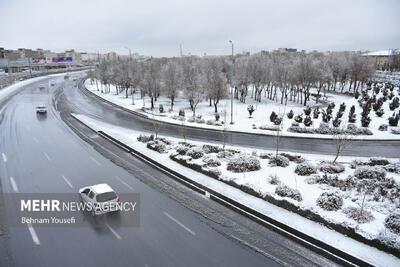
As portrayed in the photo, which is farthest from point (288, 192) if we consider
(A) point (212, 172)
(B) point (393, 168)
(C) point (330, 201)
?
(B) point (393, 168)

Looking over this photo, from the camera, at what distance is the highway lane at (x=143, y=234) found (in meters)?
11.0

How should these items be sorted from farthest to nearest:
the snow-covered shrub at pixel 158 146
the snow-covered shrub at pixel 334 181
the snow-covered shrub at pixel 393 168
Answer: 1. the snow-covered shrub at pixel 158 146
2. the snow-covered shrub at pixel 393 168
3. the snow-covered shrub at pixel 334 181

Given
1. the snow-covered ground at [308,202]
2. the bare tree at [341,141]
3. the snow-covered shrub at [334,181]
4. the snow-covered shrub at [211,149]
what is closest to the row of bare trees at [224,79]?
the snow-covered shrub at [211,149]

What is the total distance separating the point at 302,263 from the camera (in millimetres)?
10859

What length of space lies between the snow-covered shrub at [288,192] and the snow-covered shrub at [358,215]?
239cm

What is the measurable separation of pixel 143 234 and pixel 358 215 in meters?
10.4

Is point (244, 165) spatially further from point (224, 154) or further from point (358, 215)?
point (358, 215)

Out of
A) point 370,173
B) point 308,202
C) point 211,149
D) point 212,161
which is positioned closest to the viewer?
point 308,202

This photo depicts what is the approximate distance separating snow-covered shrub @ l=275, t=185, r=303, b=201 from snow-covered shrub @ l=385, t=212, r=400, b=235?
4.06 meters

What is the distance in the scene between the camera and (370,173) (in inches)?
690

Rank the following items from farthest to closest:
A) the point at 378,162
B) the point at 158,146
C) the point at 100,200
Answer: the point at 158,146, the point at 378,162, the point at 100,200

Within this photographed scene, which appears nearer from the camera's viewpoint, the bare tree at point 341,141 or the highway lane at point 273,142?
the bare tree at point 341,141

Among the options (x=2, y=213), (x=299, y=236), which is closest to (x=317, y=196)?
(x=299, y=236)

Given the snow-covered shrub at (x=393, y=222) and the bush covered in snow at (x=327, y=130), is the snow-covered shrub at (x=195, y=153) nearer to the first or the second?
the snow-covered shrub at (x=393, y=222)
